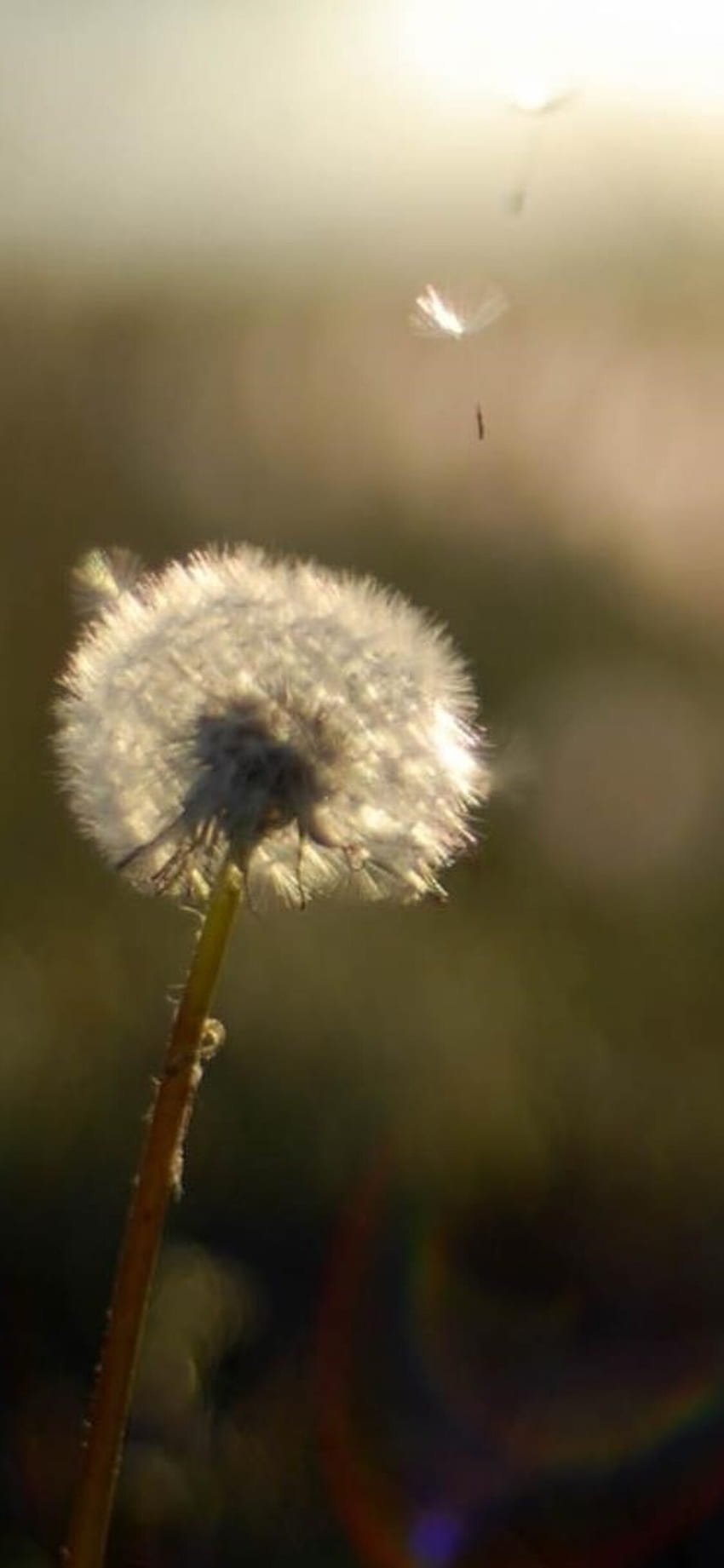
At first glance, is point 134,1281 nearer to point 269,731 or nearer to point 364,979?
point 269,731

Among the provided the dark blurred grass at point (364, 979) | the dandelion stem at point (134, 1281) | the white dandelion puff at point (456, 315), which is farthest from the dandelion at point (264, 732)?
the dark blurred grass at point (364, 979)

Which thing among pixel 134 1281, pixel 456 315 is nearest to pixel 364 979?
pixel 456 315

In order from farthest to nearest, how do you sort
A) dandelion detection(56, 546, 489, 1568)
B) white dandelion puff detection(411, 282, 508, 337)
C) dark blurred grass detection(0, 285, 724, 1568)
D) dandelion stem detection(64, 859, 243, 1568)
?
dark blurred grass detection(0, 285, 724, 1568), white dandelion puff detection(411, 282, 508, 337), dandelion detection(56, 546, 489, 1568), dandelion stem detection(64, 859, 243, 1568)

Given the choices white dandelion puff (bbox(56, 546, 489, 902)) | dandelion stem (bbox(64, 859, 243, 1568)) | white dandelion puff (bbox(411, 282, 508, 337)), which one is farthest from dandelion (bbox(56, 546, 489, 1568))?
white dandelion puff (bbox(411, 282, 508, 337))

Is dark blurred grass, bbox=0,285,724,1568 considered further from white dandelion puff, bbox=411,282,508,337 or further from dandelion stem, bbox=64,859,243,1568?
dandelion stem, bbox=64,859,243,1568

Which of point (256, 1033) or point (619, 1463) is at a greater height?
point (256, 1033)

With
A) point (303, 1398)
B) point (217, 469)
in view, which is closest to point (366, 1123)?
point (303, 1398)

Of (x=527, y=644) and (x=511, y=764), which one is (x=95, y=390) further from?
(x=511, y=764)
